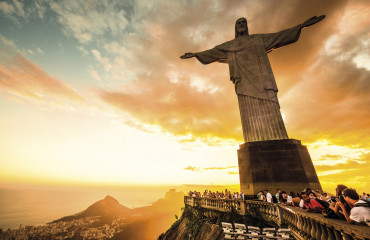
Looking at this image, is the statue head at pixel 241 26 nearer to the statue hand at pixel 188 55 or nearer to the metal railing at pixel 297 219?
the statue hand at pixel 188 55

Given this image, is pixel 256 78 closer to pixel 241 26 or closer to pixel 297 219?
pixel 241 26

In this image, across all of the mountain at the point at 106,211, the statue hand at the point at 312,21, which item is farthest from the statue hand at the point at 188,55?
the mountain at the point at 106,211

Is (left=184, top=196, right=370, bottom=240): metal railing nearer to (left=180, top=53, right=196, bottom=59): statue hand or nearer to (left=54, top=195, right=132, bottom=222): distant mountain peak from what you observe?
(left=180, top=53, right=196, bottom=59): statue hand

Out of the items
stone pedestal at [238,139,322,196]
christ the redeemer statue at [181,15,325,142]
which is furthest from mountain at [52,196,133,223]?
christ the redeemer statue at [181,15,325,142]

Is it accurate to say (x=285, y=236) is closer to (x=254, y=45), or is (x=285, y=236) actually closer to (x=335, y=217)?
(x=335, y=217)

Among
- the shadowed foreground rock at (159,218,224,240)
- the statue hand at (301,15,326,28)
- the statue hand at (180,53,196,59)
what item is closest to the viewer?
the shadowed foreground rock at (159,218,224,240)

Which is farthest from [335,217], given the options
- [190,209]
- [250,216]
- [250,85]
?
[190,209]
